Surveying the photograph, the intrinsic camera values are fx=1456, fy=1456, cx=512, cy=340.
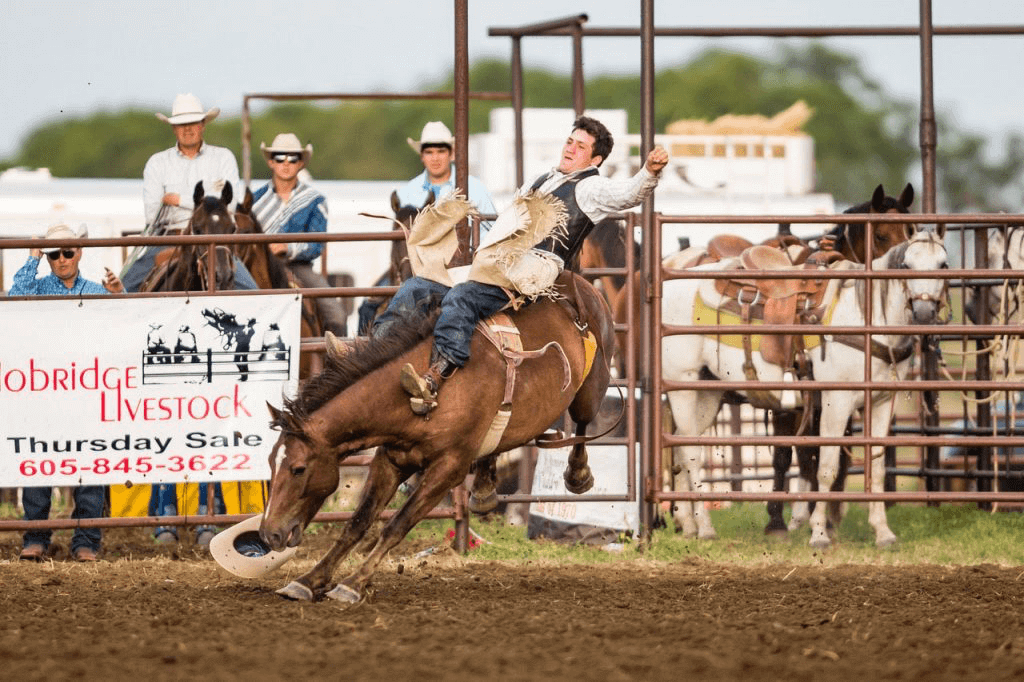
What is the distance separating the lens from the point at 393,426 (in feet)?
20.5

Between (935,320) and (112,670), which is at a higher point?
(935,320)

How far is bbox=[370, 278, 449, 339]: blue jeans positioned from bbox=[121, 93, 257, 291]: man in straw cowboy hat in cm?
283

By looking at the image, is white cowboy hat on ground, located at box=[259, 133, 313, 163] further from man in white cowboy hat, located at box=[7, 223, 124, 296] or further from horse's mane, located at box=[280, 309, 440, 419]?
horse's mane, located at box=[280, 309, 440, 419]

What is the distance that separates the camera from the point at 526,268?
664 centimetres

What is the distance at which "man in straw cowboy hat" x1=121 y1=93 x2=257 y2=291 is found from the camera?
9.45m

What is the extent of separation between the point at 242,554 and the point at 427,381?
128cm

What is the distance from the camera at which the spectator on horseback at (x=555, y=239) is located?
→ 20.6 ft

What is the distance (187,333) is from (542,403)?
226cm

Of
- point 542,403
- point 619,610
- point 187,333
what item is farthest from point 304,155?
point 619,610

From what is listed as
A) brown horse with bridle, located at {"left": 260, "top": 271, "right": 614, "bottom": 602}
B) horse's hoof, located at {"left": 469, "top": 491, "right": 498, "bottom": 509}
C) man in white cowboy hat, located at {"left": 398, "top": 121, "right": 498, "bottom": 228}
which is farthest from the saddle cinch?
brown horse with bridle, located at {"left": 260, "top": 271, "right": 614, "bottom": 602}

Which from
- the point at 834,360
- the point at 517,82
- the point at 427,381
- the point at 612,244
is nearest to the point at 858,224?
the point at 834,360

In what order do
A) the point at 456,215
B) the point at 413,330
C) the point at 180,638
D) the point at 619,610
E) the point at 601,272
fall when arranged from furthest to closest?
1. the point at 601,272
2. the point at 456,215
3. the point at 413,330
4. the point at 619,610
5. the point at 180,638

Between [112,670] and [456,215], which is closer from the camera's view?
[112,670]

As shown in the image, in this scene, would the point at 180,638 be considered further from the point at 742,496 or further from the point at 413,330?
the point at 742,496
